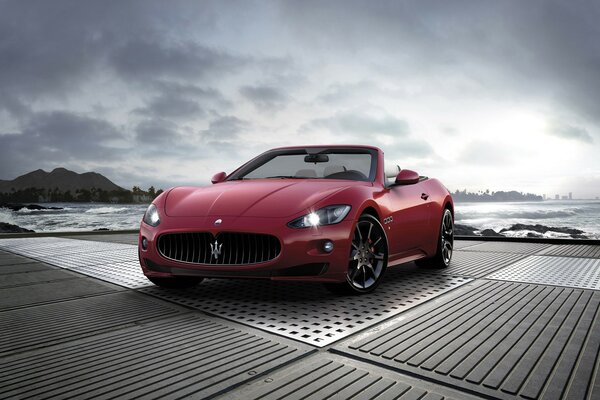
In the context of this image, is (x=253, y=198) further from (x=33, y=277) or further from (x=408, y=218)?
(x=33, y=277)

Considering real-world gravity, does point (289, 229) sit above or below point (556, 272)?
above

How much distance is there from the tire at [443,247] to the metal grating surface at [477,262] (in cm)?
10

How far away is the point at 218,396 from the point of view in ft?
6.33

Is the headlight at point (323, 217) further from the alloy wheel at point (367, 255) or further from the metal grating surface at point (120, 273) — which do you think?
the metal grating surface at point (120, 273)

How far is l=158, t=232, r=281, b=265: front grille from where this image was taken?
3518mm

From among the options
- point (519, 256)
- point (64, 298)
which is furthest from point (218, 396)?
point (519, 256)

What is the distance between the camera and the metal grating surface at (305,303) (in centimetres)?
297

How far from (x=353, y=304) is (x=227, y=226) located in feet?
3.64

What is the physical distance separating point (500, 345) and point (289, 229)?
157 centimetres

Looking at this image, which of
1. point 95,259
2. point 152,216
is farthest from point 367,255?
point 95,259

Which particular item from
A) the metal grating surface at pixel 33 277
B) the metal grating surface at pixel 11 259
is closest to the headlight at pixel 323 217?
the metal grating surface at pixel 33 277

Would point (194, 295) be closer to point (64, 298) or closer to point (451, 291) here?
point (64, 298)

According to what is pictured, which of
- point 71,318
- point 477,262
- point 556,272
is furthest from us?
point 477,262

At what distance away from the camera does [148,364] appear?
7.60ft
